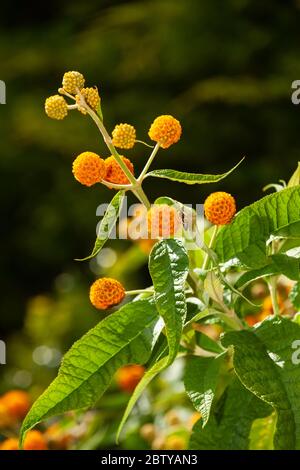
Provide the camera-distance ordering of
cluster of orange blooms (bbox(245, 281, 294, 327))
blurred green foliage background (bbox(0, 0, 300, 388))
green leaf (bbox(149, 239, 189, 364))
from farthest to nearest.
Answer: blurred green foliage background (bbox(0, 0, 300, 388)) < cluster of orange blooms (bbox(245, 281, 294, 327)) < green leaf (bbox(149, 239, 189, 364))

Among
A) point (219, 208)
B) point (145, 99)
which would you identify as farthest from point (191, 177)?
point (145, 99)

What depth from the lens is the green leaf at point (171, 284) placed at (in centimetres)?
63

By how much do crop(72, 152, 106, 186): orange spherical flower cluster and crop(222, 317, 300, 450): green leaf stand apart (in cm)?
19

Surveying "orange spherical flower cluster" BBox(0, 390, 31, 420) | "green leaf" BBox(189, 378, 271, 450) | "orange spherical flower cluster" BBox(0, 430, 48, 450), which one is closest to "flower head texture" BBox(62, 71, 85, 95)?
"green leaf" BBox(189, 378, 271, 450)

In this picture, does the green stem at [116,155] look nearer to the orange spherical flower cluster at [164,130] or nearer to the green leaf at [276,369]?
the orange spherical flower cluster at [164,130]

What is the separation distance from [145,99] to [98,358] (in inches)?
115

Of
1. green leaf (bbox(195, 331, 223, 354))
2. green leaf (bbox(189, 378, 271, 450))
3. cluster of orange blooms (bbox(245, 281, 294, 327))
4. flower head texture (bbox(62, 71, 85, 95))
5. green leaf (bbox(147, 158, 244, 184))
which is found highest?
flower head texture (bbox(62, 71, 85, 95))

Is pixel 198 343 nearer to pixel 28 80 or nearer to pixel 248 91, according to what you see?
pixel 248 91

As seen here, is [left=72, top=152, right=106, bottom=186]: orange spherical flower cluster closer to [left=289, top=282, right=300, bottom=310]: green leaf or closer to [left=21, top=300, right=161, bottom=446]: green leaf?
[left=21, top=300, right=161, bottom=446]: green leaf

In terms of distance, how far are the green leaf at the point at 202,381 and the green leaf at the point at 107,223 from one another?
154 mm

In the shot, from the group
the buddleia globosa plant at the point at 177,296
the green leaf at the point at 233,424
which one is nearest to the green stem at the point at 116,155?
the buddleia globosa plant at the point at 177,296

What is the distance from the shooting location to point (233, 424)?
2.59 ft

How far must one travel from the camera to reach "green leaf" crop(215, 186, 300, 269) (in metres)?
0.71
